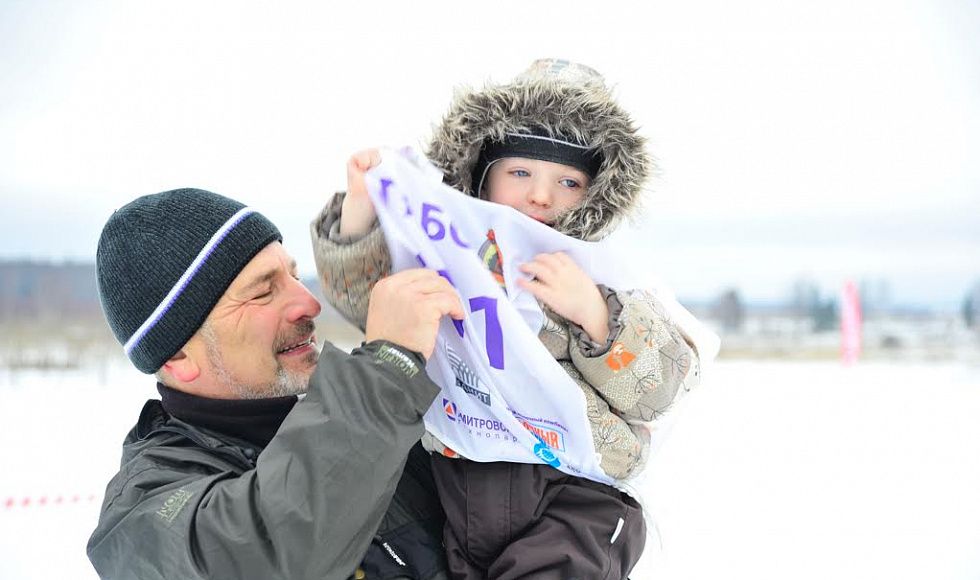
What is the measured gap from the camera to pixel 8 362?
33.8ft

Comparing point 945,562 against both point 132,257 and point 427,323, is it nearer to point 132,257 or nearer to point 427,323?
point 427,323

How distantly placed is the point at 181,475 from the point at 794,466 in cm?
502

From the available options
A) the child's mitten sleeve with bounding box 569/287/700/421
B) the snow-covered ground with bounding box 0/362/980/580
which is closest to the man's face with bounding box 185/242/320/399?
the child's mitten sleeve with bounding box 569/287/700/421

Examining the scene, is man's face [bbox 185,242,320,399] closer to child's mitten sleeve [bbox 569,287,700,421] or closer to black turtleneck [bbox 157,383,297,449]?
black turtleneck [bbox 157,383,297,449]

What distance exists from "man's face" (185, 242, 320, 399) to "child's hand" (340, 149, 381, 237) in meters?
0.21

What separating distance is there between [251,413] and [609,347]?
685 millimetres

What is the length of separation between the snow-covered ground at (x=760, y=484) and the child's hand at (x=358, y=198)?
2.49 ft

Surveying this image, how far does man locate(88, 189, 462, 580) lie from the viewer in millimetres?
1076

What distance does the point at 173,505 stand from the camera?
1138mm

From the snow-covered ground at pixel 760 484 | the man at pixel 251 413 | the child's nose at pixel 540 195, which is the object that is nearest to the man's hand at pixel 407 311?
the man at pixel 251 413

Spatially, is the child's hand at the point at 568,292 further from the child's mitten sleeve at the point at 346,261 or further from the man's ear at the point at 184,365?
the man's ear at the point at 184,365

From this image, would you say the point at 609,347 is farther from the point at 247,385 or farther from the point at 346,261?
the point at 247,385

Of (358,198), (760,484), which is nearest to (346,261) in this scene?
(358,198)

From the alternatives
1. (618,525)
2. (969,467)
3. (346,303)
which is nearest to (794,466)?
(969,467)
